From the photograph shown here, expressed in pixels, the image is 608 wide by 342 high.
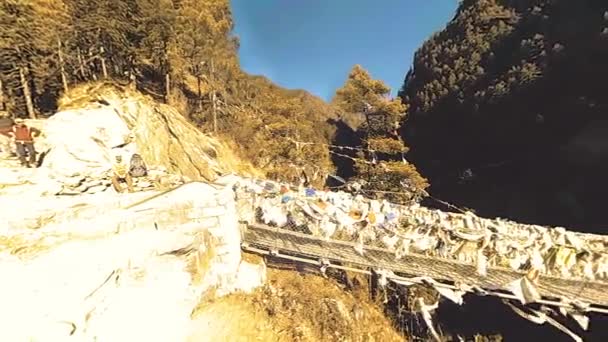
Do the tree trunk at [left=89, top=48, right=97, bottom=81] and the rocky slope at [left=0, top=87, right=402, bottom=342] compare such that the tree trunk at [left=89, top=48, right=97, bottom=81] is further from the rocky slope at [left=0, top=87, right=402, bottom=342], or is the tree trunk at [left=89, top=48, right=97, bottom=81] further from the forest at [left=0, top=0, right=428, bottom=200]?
the rocky slope at [left=0, top=87, right=402, bottom=342]

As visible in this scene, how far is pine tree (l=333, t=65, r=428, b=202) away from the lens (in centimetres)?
1956

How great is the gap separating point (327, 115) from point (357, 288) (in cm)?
2463

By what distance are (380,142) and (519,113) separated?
7.21 m

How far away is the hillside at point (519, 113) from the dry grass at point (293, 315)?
11802 mm

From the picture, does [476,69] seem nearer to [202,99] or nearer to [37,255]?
[202,99]

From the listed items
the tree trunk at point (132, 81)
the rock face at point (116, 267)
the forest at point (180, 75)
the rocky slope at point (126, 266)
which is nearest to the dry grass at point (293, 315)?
the rocky slope at point (126, 266)

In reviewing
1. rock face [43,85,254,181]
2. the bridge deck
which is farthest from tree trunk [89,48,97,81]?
the bridge deck

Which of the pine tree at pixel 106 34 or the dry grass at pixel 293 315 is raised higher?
the pine tree at pixel 106 34

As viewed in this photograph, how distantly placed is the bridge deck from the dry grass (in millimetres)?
1017

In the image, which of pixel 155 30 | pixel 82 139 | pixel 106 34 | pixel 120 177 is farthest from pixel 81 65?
pixel 120 177

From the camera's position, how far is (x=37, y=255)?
20.0 ft

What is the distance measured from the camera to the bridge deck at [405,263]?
8.60 meters

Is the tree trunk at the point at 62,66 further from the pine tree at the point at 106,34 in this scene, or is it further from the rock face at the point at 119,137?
the pine tree at the point at 106,34

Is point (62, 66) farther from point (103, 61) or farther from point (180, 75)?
point (180, 75)
